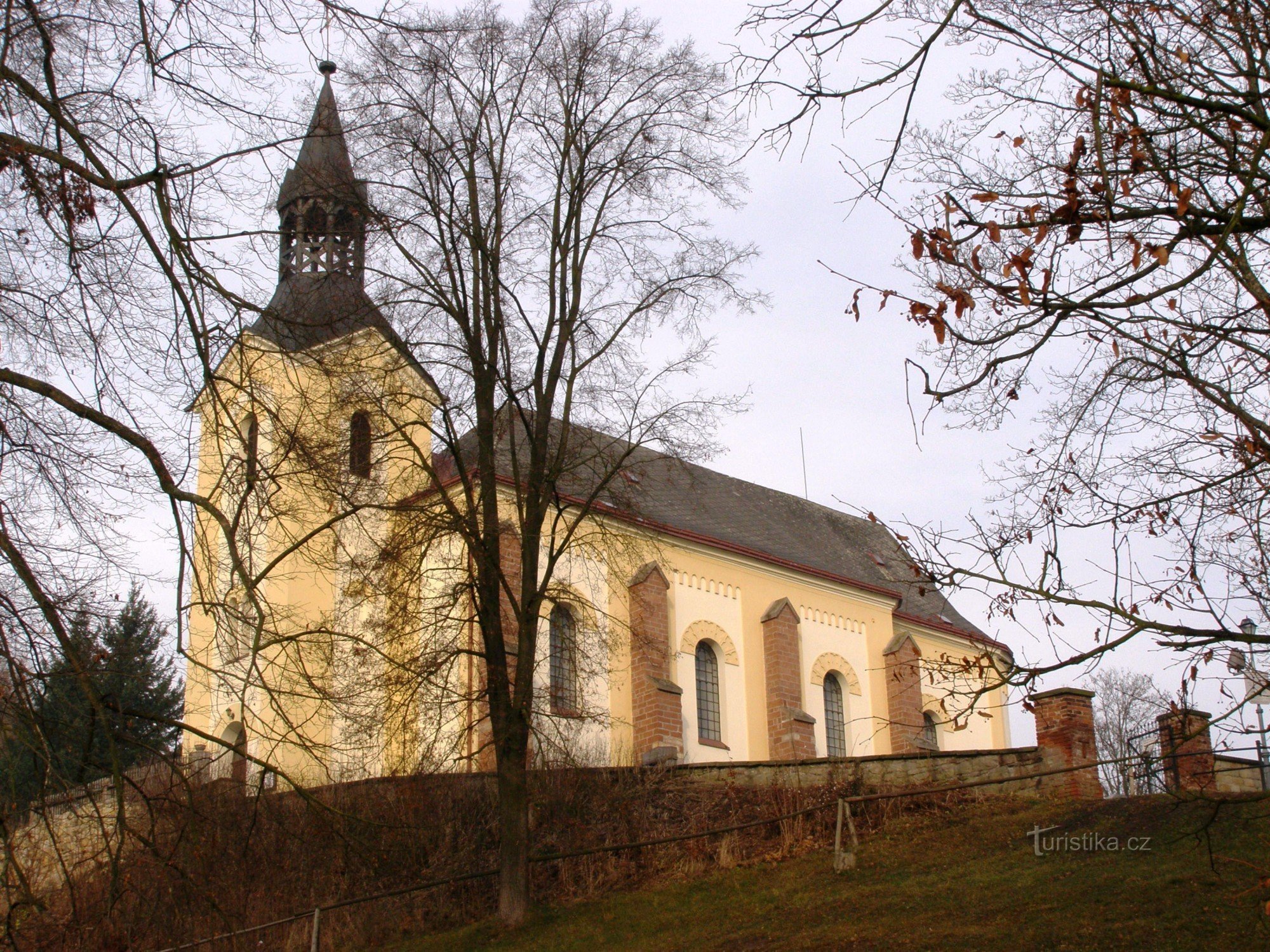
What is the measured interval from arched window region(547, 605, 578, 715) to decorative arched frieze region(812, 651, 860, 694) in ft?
22.4

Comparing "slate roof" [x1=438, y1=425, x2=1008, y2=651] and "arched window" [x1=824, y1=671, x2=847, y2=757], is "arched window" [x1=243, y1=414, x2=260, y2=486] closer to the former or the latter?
"slate roof" [x1=438, y1=425, x2=1008, y2=651]

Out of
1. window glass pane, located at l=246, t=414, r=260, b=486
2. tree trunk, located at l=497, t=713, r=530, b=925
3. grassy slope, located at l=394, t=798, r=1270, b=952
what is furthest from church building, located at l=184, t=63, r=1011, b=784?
grassy slope, located at l=394, t=798, r=1270, b=952

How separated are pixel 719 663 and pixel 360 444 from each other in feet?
48.2

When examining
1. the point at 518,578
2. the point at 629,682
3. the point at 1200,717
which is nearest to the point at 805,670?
the point at 629,682

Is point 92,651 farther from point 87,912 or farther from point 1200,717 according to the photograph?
point 1200,717

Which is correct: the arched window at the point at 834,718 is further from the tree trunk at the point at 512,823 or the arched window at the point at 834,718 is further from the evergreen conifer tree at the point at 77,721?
the evergreen conifer tree at the point at 77,721

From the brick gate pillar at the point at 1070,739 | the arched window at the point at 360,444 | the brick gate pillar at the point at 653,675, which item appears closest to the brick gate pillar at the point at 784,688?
the brick gate pillar at the point at 653,675

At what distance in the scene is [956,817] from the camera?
18047 millimetres

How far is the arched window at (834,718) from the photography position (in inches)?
1163

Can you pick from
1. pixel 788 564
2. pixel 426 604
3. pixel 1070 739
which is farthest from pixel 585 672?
pixel 788 564

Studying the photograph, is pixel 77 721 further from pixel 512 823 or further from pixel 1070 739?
pixel 1070 739

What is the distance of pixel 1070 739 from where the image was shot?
717 inches

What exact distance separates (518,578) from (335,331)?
1616 cm

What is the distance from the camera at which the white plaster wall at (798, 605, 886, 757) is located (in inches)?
1147
